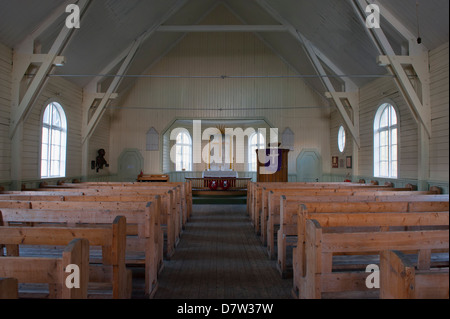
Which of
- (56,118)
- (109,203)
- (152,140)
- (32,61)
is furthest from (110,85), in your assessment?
(109,203)

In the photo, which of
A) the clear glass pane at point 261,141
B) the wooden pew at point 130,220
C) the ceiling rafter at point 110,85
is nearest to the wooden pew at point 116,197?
the wooden pew at point 130,220

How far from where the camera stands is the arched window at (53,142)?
24.5 ft

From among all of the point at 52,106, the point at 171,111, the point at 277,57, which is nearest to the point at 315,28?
the point at 277,57

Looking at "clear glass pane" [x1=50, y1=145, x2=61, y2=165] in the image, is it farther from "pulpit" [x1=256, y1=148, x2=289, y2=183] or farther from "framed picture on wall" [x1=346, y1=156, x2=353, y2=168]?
"framed picture on wall" [x1=346, y1=156, x2=353, y2=168]

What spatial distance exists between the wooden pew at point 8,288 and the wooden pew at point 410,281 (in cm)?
131

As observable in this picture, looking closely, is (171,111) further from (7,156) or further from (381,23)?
(381,23)

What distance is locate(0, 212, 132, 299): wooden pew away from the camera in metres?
1.98

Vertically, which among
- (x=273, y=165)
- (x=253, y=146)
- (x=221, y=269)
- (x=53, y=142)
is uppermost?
(x=253, y=146)

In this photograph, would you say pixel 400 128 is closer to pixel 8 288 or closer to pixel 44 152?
pixel 8 288

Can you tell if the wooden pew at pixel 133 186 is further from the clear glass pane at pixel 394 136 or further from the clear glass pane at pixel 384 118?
the clear glass pane at pixel 384 118

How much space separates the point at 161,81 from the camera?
12.4m

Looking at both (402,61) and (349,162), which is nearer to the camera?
(402,61)

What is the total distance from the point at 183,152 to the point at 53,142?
6876 millimetres

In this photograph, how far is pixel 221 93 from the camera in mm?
12383
